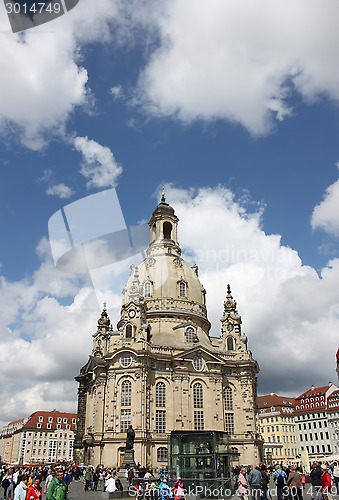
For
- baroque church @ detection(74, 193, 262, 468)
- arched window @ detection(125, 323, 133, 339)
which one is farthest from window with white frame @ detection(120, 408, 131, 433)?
arched window @ detection(125, 323, 133, 339)

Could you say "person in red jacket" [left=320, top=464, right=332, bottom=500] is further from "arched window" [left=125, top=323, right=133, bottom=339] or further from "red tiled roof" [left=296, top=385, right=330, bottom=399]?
"red tiled roof" [left=296, top=385, right=330, bottom=399]

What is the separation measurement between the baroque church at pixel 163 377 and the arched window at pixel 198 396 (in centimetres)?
13

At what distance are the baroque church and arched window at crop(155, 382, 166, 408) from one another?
129mm

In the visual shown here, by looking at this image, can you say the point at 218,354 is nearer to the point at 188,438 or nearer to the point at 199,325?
the point at 199,325

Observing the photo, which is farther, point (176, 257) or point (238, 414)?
point (176, 257)

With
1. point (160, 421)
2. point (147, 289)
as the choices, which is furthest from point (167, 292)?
point (160, 421)

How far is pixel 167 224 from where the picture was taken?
83.4 meters

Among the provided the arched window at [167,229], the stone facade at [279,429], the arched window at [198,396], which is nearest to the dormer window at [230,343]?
the arched window at [198,396]

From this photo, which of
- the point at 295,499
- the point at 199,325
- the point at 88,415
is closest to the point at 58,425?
the point at 88,415

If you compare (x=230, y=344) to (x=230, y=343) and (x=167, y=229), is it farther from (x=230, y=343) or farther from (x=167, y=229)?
(x=167, y=229)

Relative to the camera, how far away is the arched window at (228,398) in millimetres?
62972

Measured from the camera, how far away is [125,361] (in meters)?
58.9

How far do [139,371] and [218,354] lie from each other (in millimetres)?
13221

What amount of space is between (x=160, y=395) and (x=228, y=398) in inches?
416
